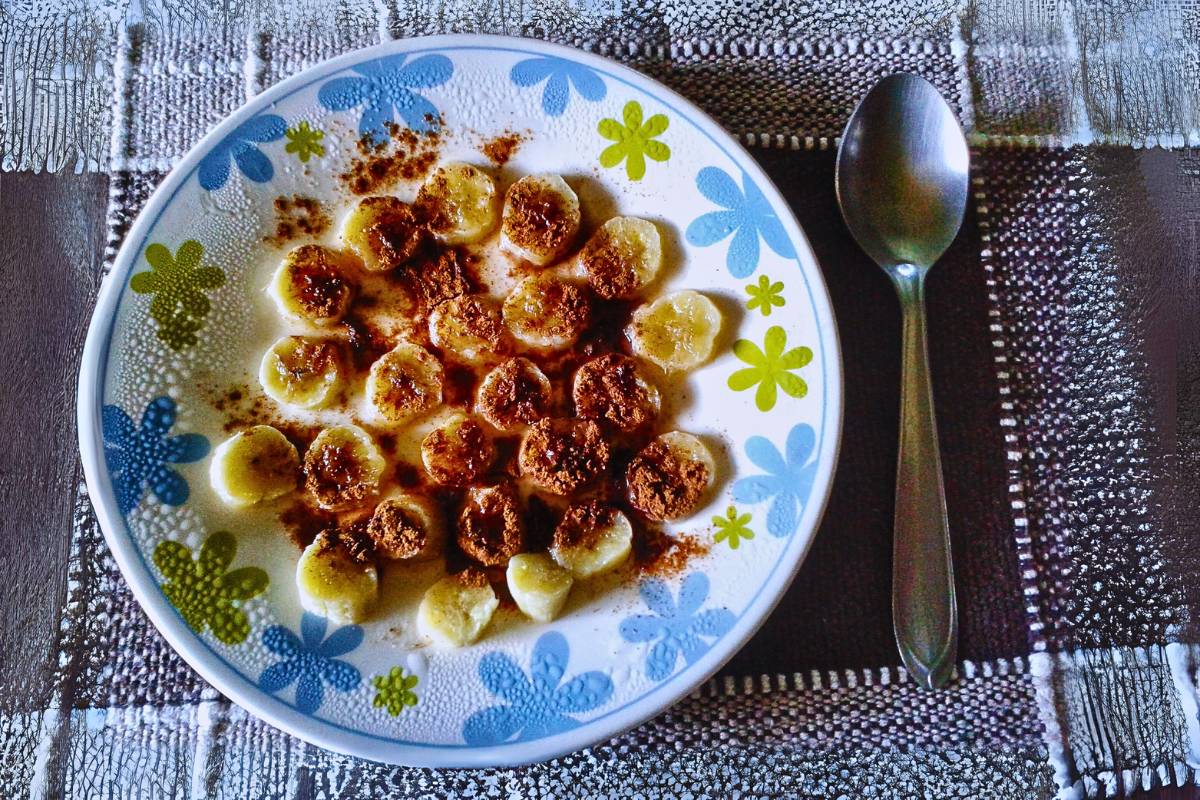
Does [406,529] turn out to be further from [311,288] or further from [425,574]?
[311,288]

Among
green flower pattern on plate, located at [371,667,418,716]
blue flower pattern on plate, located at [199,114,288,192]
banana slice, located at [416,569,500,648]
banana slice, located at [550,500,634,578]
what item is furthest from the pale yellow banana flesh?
blue flower pattern on plate, located at [199,114,288,192]

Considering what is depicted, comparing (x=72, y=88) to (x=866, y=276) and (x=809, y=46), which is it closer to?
(x=809, y=46)

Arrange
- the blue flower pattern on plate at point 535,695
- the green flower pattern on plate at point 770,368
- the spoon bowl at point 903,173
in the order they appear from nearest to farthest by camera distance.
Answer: the blue flower pattern on plate at point 535,695
the green flower pattern on plate at point 770,368
the spoon bowl at point 903,173

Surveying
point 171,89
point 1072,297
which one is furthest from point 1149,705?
point 171,89

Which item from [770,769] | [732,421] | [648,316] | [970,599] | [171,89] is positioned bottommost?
[770,769]

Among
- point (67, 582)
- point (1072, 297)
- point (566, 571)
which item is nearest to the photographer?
point (566, 571)

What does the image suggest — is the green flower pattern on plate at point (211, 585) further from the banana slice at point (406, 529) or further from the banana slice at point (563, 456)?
the banana slice at point (563, 456)

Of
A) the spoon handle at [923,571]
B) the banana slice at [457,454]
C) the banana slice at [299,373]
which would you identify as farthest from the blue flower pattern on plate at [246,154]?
the spoon handle at [923,571]

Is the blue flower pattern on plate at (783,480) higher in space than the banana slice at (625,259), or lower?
lower
